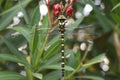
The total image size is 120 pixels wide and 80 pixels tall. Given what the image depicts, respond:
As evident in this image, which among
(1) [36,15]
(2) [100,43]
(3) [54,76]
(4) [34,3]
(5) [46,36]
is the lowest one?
(3) [54,76]

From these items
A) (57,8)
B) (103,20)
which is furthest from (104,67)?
(57,8)

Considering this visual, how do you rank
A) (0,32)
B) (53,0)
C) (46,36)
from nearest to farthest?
(46,36) → (53,0) → (0,32)

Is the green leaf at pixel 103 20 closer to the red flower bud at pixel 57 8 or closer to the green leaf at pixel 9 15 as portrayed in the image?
the green leaf at pixel 9 15

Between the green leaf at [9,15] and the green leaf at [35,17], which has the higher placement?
the green leaf at [9,15]

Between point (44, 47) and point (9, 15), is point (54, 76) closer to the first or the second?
point (44, 47)

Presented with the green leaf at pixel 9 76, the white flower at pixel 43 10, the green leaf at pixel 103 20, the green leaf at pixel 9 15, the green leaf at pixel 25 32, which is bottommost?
the green leaf at pixel 9 76

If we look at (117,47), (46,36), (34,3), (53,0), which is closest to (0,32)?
(34,3)

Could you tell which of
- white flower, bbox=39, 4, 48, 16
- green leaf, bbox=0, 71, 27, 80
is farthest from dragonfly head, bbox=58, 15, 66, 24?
green leaf, bbox=0, 71, 27, 80

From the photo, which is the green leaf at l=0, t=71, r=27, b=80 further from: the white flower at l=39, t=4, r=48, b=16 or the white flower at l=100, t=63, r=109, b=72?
the white flower at l=100, t=63, r=109, b=72

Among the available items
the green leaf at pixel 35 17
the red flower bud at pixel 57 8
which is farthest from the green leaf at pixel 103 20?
the red flower bud at pixel 57 8

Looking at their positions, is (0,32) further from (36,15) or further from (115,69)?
(115,69)

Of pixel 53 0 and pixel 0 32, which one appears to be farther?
pixel 0 32
